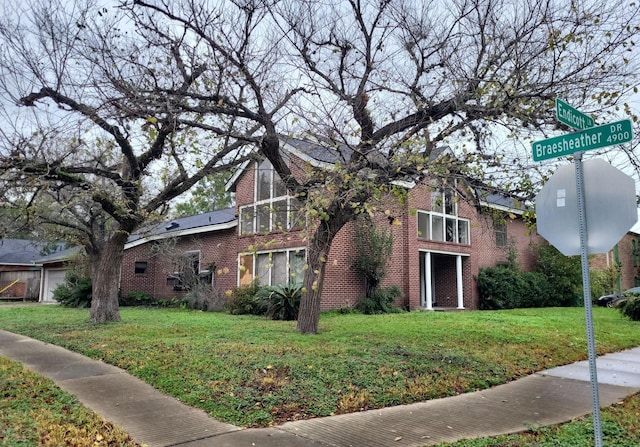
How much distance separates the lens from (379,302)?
1647cm

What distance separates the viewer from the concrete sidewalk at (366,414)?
15.4ft

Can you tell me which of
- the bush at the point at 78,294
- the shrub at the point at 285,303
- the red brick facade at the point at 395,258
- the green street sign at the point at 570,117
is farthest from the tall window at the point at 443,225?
the green street sign at the point at 570,117

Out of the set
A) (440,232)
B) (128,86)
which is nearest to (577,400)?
(128,86)

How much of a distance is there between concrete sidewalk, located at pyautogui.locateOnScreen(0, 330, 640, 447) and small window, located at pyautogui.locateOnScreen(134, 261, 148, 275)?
1574 cm

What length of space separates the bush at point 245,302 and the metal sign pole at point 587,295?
12.4m

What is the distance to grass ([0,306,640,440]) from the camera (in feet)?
19.4

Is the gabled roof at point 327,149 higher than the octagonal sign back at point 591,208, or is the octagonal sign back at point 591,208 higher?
the gabled roof at point 327,149

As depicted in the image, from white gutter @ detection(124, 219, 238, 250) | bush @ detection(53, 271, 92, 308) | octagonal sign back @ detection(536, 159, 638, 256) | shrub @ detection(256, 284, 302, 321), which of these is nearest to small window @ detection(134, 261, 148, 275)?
white gutter @ detection(124, 219, 238, 250)

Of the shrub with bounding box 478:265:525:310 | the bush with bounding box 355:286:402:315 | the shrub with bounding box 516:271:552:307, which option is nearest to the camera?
the bush with bounding box 355:286:402:315

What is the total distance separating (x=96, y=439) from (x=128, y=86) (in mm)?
5458

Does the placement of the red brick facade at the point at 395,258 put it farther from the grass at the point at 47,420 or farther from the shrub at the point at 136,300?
the grass at the point at 47,420

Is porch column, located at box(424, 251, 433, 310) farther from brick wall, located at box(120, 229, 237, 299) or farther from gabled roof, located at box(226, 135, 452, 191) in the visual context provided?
gabled roof, located at box(226, 135, 452, 191)

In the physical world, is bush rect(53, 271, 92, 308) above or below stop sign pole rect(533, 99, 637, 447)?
below

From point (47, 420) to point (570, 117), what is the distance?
5.68 metres
